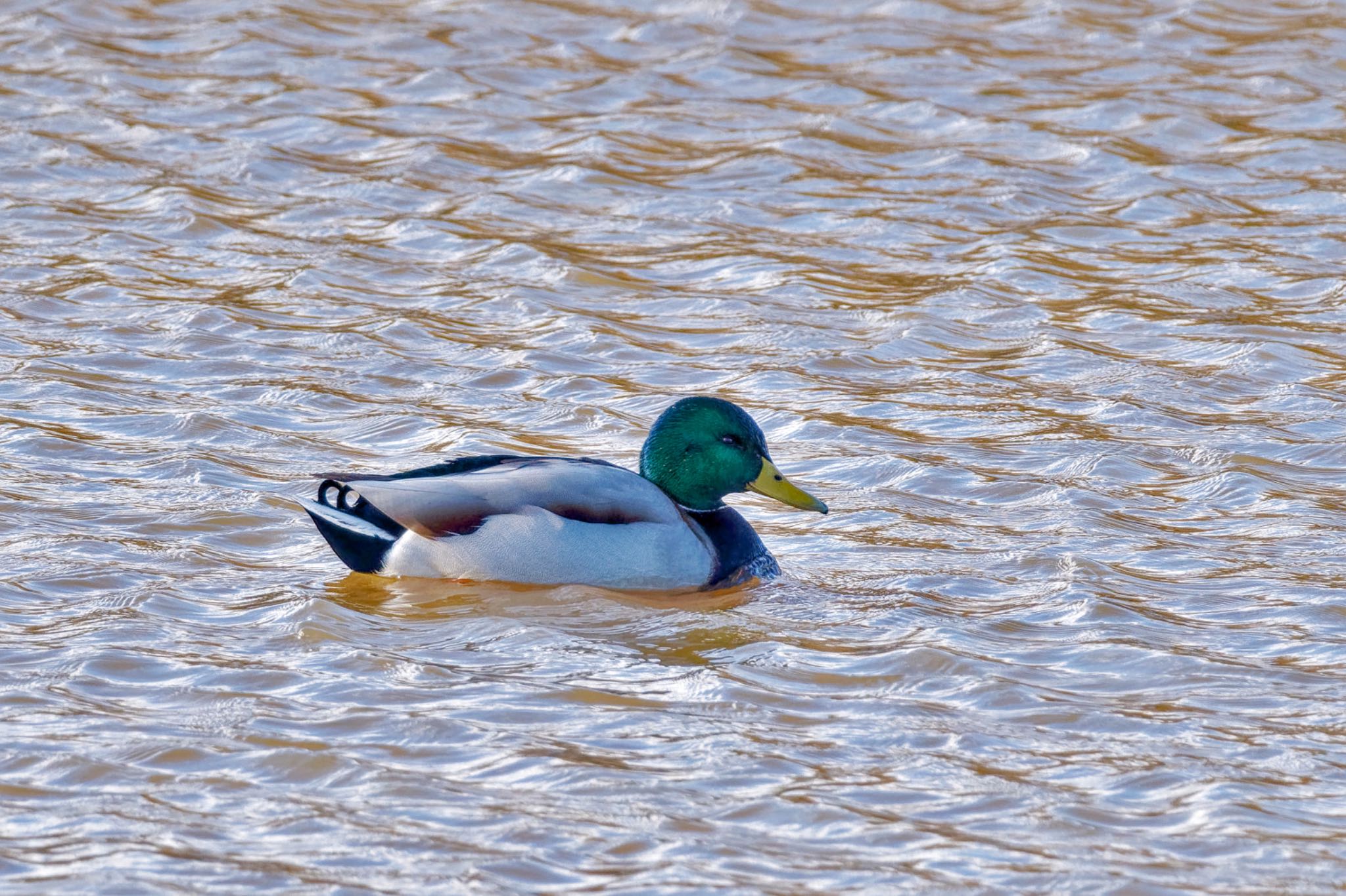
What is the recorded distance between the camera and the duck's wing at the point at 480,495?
6.28 meters

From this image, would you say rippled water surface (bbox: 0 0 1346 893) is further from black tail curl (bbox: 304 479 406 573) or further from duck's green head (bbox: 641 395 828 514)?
duck's green head (bbox: 641 395 828 514)

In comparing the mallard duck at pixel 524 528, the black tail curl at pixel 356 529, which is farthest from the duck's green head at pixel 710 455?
the black tail curl at pixel 356 529

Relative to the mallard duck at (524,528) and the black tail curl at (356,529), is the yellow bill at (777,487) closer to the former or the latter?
the mallard duck at (524,528)

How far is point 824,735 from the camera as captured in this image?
17.1 feet

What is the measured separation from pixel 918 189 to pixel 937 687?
567 centimetres

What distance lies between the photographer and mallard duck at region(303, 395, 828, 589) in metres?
6.28

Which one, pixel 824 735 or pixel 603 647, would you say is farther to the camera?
pixel 603 647

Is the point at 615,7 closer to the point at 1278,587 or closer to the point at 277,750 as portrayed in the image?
the point at 1278,587

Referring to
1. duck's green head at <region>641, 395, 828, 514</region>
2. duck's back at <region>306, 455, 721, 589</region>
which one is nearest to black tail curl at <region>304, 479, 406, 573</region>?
duck's back at <region>306, 455, 721, 589</region>

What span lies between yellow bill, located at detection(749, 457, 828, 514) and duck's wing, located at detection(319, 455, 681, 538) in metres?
0.62

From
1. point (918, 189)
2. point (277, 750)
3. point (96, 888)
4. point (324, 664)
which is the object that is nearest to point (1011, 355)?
point (918, 189)

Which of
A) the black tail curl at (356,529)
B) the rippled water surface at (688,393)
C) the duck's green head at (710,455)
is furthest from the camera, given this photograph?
the duck's green head at (710,455)

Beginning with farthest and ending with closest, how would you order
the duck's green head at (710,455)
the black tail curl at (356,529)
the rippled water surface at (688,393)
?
1. the duck's green head at (710,455)
2. the black tail curl at (356,529)
3. the rippled water surface at (688,393)

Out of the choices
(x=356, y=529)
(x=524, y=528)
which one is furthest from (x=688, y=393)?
(x=356, y=529)
